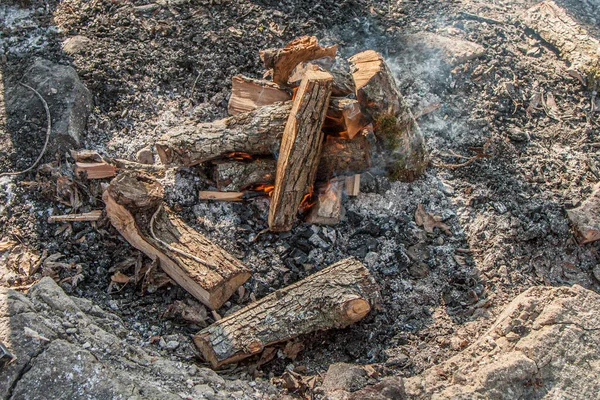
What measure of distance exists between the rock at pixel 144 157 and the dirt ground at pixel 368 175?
0.26ft

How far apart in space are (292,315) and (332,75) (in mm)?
1995

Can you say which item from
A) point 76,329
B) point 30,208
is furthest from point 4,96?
point 76,329

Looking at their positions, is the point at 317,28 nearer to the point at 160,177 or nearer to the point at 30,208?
the point at 160,177

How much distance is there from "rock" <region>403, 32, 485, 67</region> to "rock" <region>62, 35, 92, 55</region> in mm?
3283

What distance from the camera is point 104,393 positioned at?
2734mm

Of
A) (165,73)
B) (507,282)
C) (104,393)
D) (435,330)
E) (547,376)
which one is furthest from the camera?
(165,73)

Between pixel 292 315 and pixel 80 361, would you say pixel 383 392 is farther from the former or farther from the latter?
pixel 80 361

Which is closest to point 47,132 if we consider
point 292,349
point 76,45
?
point 76,45

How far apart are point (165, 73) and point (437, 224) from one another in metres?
2.94

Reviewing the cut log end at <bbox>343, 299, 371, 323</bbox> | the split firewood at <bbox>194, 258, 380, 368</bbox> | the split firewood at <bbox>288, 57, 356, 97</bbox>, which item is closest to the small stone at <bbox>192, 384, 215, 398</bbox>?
the split firewood at <bbox>194, 258, 380, 368</bbox>

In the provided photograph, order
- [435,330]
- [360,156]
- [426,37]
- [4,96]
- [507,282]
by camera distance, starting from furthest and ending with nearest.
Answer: [426,37], [4,96], [360,156], [507,282], [435,330]

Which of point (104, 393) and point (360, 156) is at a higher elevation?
point (360, 156)

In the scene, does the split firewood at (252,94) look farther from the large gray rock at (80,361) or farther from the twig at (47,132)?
the large gray rock at (80,361)

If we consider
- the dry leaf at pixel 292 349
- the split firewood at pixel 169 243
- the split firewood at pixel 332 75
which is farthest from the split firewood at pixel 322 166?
the dry leaf at pixel 292 349
